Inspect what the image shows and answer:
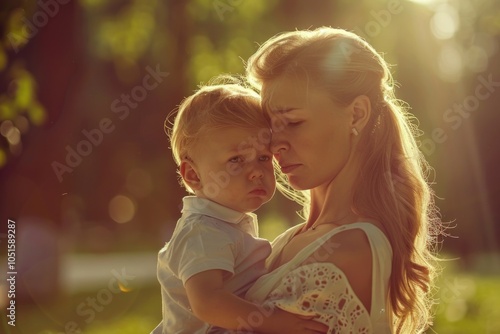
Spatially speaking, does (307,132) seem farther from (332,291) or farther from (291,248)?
(332,291)

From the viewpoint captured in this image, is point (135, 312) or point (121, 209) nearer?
point (135, 312)

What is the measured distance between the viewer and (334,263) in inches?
97.3

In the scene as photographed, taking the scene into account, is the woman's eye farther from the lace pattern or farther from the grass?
the grass

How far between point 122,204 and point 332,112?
21.9 meters

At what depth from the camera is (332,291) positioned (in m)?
2.45

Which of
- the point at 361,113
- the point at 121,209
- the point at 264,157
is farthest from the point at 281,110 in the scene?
the point at 121,209

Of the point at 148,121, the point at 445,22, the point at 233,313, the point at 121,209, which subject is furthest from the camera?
the point at 121,209

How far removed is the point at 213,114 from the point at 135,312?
6.74m

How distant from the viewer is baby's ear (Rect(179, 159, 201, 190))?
278cm

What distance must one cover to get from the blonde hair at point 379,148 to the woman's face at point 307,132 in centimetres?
Result: 4

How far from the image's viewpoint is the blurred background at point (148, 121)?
809 centimetres

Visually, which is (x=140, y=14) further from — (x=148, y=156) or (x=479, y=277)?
(x=148, y=156)

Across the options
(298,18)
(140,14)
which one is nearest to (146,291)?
(140,14)

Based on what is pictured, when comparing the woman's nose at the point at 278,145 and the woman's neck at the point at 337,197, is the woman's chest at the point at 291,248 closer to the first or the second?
the woman's neck at the point at 337,197
